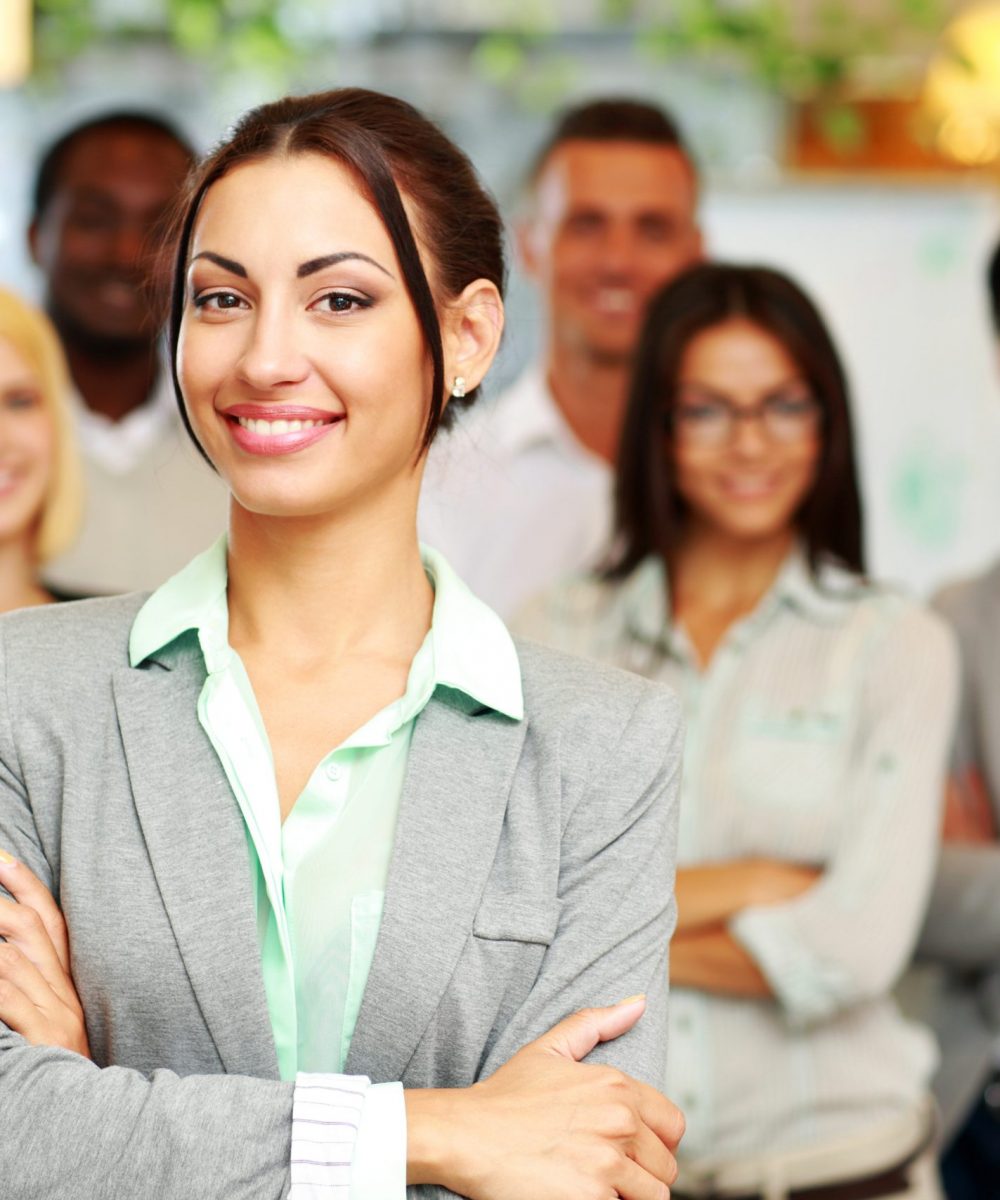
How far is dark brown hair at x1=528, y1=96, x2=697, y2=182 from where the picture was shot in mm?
3631

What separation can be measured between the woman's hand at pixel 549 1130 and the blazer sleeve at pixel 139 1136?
0.12m

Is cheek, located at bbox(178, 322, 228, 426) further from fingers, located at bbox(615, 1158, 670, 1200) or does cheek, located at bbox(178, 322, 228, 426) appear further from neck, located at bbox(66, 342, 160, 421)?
neck, located at bbox(66, 342, 160, 421)

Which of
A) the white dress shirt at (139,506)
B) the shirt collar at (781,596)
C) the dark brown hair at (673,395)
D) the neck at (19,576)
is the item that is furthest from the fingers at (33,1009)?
the white dress shirt at (139,506)

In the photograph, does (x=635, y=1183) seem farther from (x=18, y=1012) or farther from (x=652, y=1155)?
(x=18, y=1012)

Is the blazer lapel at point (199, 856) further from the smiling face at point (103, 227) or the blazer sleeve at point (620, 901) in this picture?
the smiling face at point (103, 227)

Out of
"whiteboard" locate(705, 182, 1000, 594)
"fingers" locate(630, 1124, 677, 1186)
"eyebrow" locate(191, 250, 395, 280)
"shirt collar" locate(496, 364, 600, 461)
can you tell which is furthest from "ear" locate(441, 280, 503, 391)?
"whiteboard" locate(705, 182, 1000, 594)


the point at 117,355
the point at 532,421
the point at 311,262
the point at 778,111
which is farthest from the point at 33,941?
the point at 778,111

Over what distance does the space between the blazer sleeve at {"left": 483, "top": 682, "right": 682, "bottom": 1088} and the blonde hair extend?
1.21 meters

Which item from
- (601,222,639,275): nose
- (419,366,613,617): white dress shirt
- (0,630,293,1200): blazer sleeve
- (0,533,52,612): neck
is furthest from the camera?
(601,222,639,275): nose

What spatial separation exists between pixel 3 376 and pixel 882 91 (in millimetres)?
2674

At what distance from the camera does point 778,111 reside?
4.27 metres

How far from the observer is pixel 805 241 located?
13.3 feet

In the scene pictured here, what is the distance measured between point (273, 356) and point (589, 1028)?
61 centimetres

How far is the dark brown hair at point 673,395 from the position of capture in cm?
266
